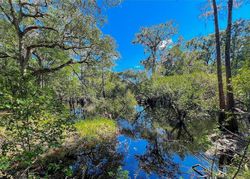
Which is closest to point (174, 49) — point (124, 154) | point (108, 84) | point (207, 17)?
point (108, 84)

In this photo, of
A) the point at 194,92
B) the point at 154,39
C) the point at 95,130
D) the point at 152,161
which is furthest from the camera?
the point at 154,39

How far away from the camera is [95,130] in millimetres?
9883

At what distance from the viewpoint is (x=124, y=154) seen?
25.9 feet

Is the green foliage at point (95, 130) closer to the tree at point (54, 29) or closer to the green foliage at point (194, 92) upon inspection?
the tree at point (54, 29)

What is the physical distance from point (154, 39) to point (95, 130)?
1927 cm

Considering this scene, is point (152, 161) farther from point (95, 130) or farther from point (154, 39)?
point (154, 39)

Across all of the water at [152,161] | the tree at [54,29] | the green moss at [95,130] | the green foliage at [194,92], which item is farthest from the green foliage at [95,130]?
the green foliage at [194,92]

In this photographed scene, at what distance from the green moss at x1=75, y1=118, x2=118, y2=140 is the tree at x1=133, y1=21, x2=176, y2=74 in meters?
16.2

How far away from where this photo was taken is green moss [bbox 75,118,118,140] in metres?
9.20

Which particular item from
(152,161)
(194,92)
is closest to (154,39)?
(194,92)

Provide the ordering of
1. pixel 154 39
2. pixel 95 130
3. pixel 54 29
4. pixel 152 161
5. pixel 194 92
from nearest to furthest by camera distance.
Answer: pixel 152 161
pixel 54 29
pixel 95 130
pixel 194 92
pixel 154 39

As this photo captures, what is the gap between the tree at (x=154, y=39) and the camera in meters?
26.1

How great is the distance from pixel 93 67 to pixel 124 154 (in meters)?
6.09

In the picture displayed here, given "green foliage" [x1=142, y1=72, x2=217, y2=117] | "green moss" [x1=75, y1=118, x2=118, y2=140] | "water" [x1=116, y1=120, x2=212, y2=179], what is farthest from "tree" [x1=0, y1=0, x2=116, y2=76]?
"green foliage" [x1=142, y1=72, x2=217, y2=117]
